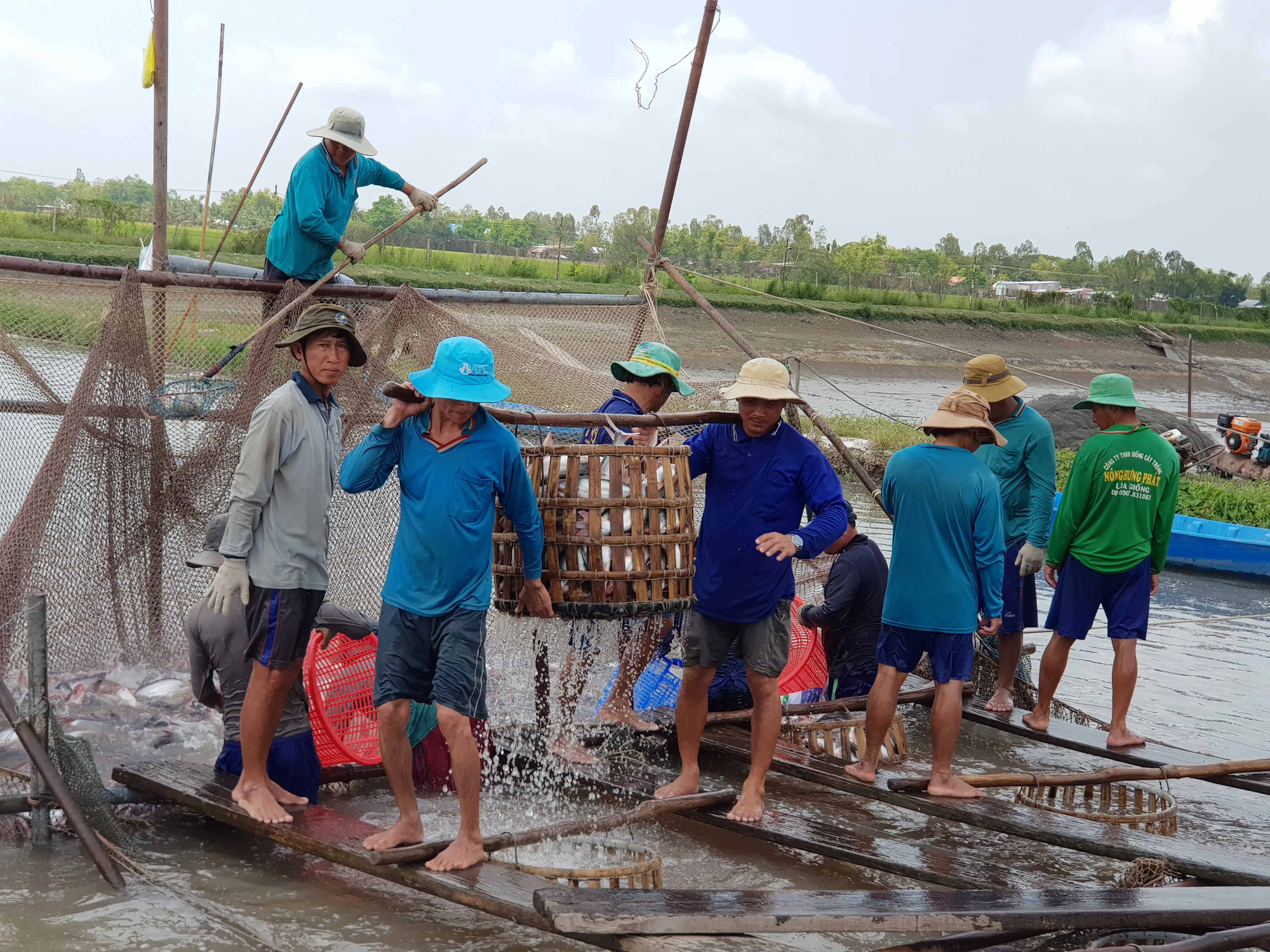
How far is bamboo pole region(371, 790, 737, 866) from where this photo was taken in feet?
12.8

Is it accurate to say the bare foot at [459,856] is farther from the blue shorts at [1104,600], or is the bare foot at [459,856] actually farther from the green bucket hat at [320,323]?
the blue shorts at [1104,600]

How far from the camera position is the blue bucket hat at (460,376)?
393 cm

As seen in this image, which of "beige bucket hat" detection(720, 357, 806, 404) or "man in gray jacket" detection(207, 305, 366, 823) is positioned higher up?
"beige bucket hat" detection(720, 357, 806, 404)

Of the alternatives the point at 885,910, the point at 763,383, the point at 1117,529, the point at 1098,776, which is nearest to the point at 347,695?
the point at 763,383

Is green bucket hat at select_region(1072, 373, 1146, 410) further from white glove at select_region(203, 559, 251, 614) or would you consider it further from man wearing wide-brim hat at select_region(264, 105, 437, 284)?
white glove at select_region(203, 559, 251, 614)

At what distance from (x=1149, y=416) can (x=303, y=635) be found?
1936 cm

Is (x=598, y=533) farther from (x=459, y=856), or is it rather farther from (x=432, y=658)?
(x=459, y=856)

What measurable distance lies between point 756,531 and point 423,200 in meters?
2.97

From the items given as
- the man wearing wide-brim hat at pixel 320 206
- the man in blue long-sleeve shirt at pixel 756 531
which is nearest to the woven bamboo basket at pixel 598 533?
the man in blue long-sleeve shirt at pixel 756 531

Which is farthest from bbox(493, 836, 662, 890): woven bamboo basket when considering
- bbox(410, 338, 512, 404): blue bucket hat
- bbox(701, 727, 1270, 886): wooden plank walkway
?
bbox(410, 338, 512, 404): blue bucket hat

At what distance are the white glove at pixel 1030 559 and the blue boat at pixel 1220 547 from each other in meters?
7.47

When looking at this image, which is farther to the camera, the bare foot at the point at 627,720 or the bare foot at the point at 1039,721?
the bare foot at the point at 1039,721

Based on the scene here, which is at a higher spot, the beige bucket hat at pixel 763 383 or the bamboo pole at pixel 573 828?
the beige bucket hat at pixel 763 383

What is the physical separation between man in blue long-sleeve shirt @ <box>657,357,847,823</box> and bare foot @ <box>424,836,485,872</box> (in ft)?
3.93
